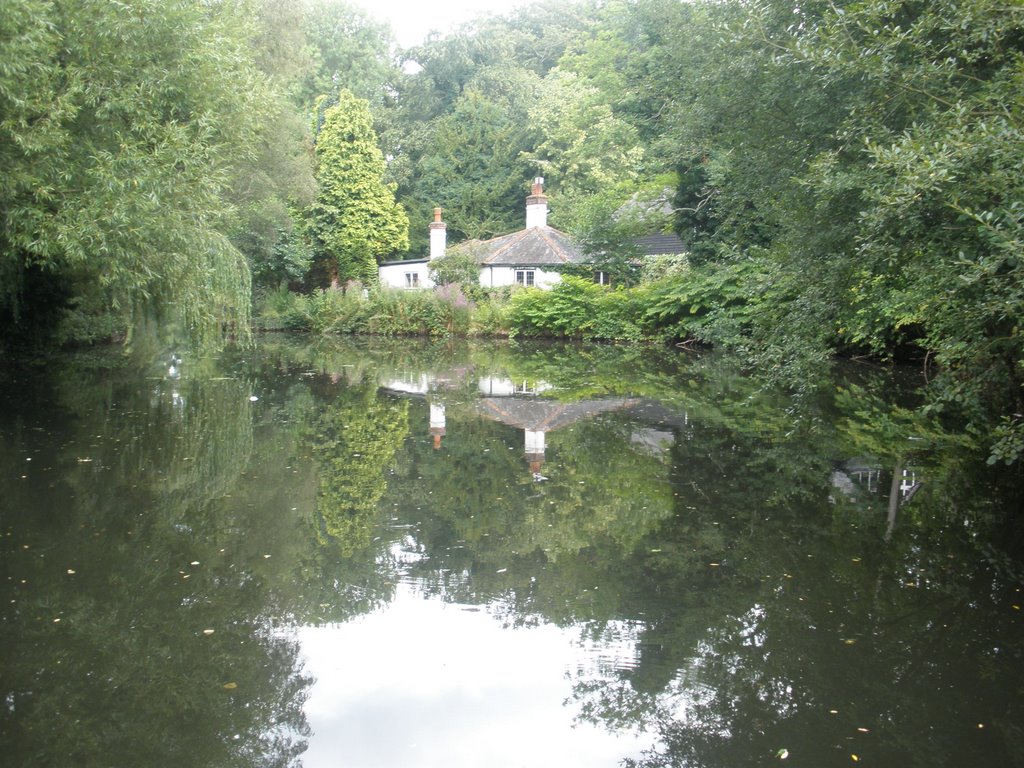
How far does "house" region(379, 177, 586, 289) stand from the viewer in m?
39.4

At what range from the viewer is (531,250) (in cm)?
4025

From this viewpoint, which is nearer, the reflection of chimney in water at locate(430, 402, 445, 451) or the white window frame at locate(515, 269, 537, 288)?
the reflection of chimney in water at locate(430, 402, 445, 451)

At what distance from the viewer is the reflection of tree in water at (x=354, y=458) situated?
726 cm

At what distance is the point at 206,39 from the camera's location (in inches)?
480

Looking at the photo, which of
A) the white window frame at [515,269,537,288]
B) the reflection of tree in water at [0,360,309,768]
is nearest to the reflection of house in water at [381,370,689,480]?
the reflection of tree in water at [0,360,309,768]

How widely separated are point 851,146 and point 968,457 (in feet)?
15.1

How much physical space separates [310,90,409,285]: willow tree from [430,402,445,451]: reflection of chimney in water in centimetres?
3130

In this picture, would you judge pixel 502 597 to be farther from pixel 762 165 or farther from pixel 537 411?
pixel 537 411

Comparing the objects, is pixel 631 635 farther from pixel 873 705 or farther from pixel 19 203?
pixel 19 203

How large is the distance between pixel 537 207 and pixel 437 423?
3145 cm

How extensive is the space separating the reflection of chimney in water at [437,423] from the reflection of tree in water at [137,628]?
2.82m

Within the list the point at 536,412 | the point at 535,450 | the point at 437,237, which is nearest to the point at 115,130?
the point at 535,450

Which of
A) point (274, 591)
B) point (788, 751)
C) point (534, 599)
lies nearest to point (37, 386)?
point (274, 591)

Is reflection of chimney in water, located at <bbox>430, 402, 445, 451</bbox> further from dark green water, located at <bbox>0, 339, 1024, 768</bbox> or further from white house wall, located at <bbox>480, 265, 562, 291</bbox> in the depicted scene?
white house wall, located at <bbox>480, 265, 562, 291</bbox>
